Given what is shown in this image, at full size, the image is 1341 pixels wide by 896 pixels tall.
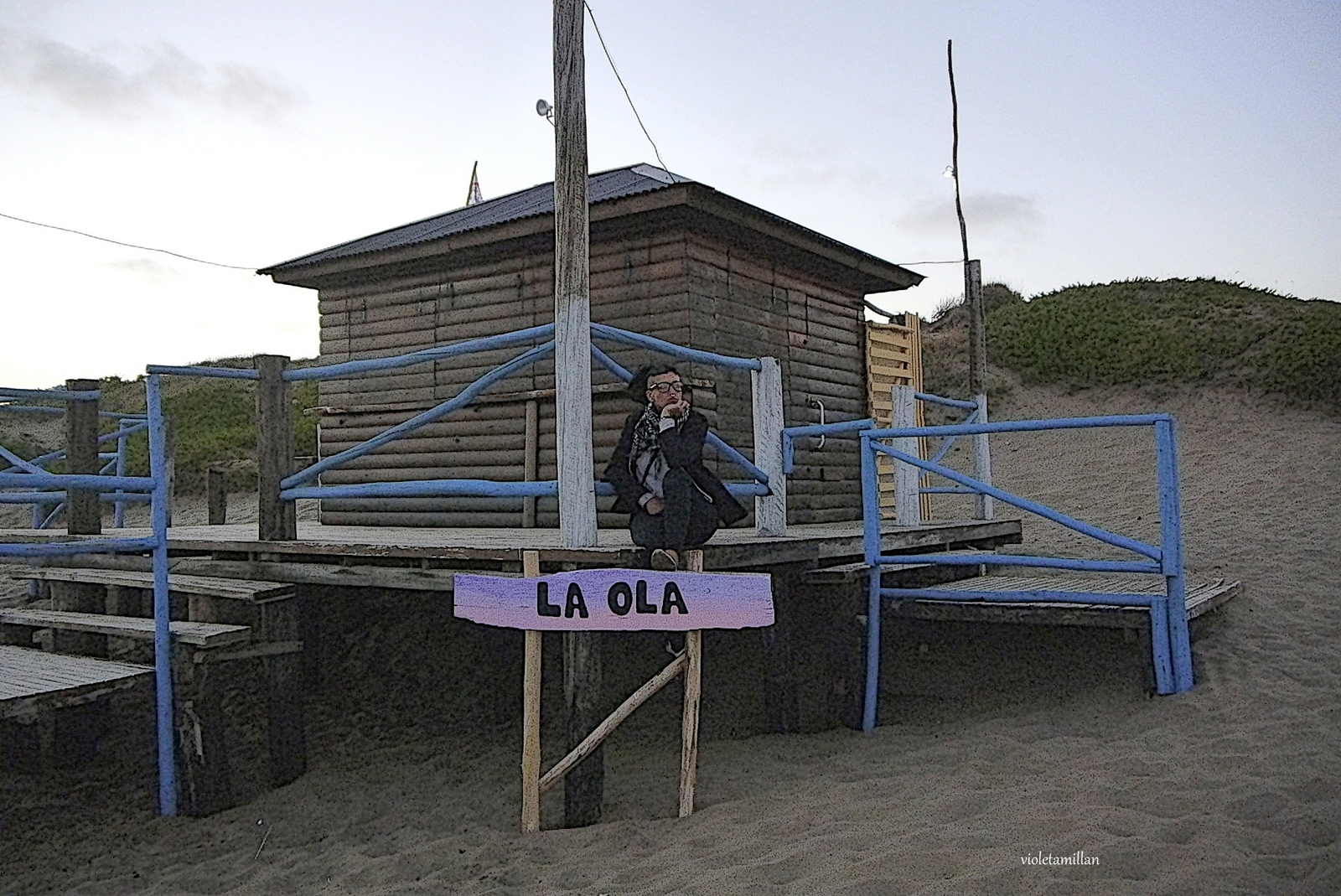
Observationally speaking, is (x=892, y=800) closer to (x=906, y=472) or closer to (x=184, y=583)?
(x=906, y=472)

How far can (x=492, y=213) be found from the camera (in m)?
10.6

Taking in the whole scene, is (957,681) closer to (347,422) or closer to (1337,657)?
(1337,657)

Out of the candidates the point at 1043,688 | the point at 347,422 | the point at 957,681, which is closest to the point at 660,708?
the point at 957,681

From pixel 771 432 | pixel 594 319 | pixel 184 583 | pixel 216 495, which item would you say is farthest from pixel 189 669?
pixel 216 495

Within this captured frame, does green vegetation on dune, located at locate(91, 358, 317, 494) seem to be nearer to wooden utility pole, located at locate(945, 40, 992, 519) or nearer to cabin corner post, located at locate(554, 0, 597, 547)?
wooden utility pole, located at locate(945, 40, 992, 519)

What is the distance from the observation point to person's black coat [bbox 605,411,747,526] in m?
4.86

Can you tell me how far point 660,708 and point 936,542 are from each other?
2370 millimetres

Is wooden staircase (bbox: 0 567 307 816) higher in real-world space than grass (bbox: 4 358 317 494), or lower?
lower

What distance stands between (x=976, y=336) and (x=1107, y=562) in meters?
7.86

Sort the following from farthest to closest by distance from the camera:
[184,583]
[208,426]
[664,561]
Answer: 1. [208,426]
2. [184,583]
3. [664,561]

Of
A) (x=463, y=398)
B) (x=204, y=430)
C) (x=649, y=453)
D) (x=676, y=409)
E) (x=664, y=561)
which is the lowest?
(x=664, y=561)

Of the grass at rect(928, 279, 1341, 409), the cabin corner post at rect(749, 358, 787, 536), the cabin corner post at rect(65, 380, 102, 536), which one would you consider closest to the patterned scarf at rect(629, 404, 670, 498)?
the cabin corner post at rect(749, 358, 787, 536)

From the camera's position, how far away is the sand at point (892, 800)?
3.54 m

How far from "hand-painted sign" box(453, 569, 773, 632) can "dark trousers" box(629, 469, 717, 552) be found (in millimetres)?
285
